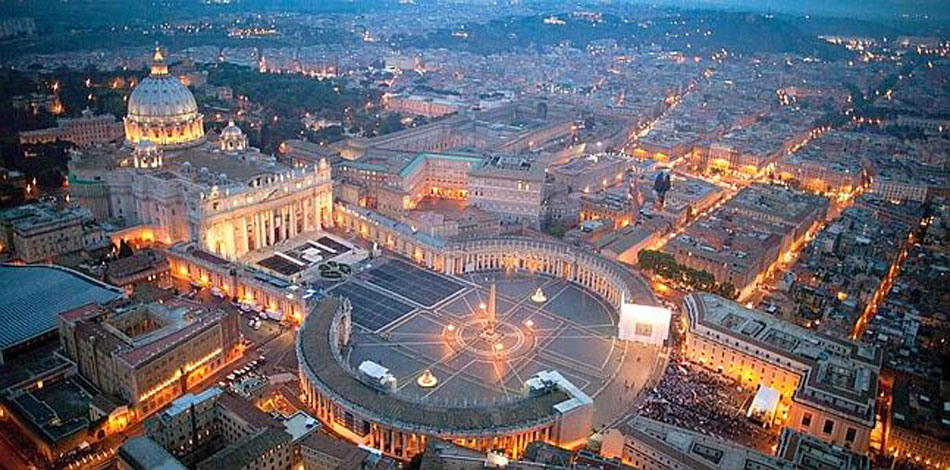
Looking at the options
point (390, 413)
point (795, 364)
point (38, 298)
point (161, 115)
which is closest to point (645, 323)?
point (795, 364)

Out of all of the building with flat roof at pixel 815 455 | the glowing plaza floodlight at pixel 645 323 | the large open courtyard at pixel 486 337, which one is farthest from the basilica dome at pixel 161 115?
the building with flat roof at pixel 815 455

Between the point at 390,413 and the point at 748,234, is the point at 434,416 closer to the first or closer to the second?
the point at 390,413

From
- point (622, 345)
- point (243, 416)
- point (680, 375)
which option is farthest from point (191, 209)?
point (680, 375)

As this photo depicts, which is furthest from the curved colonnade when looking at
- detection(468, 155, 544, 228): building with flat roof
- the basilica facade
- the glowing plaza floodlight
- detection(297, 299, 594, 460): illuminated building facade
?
detection(468, 155, 544, 228): building with flat roof

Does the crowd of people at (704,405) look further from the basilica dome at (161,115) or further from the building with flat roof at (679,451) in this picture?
the basilica dome at (161,115)

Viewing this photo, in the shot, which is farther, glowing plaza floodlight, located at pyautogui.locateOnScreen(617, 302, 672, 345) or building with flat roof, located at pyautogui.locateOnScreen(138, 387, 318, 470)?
glowing plaza floodlight, located at pyautogui.locateOnScreen(617, 302, 672, 345)

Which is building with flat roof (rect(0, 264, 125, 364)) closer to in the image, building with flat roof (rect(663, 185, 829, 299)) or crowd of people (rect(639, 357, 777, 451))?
crowd of people (rect(639, 357, 777, 451))
